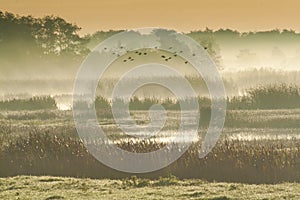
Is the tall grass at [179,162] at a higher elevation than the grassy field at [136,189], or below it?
higher

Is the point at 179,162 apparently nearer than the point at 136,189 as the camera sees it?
No

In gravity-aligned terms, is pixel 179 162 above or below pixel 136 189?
above

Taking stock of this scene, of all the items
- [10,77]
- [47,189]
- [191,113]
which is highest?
[10,77]

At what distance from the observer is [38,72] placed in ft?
332

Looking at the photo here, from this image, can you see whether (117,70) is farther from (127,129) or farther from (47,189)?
(47,189)

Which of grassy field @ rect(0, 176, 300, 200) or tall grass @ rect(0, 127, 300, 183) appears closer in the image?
grassy field @ rect(0, 176, 300, 200)

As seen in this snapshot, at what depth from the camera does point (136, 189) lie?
24.2 metres

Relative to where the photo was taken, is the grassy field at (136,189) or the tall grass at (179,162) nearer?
the grassy field at (136,189)

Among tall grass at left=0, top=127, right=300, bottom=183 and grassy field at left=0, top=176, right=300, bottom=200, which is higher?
tall grass at left=0, top=127, right=300, bottom=183

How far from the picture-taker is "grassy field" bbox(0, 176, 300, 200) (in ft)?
74.3

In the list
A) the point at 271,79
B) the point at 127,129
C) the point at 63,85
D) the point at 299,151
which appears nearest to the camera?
the point at 299,151

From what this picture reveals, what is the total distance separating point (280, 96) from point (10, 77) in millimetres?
60081

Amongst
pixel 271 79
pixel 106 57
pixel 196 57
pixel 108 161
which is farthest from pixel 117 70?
pixel 108 161

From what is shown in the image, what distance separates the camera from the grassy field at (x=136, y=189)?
22.7 metres
